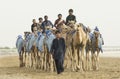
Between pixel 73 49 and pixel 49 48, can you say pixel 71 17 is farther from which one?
pixel 49 48

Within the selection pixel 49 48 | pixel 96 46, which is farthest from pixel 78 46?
pixel 96 46

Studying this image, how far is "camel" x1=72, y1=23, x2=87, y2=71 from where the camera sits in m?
29.6

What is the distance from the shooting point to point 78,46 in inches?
1182

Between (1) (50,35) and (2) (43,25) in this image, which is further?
(2) (43,25)

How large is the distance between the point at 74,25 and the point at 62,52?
2223mm

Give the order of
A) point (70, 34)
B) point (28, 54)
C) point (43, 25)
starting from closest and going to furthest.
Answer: point (70, 34), point (43, 25), point (28, 54)

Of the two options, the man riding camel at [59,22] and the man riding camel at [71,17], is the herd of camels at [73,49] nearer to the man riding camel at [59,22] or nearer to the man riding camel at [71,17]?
the man riding camel at [59,22]

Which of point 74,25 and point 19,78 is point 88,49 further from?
point 19,78

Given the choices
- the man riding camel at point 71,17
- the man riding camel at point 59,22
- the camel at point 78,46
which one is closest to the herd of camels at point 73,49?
the camel at point 78,46

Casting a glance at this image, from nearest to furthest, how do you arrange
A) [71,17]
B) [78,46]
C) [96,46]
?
[78,46]
[96,46]
[71,17]

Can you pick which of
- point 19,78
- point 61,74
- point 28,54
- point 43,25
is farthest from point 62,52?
point 28,54

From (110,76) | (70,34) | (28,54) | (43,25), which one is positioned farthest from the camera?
(28,54)

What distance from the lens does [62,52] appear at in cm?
2816

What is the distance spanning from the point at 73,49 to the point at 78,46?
430mm
